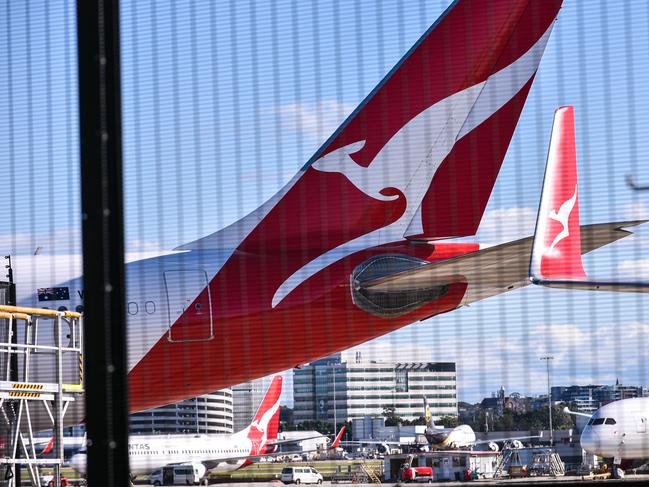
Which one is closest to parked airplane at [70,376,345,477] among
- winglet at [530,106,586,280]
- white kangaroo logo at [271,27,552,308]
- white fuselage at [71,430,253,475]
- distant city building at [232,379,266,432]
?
white fuselage at [71,430,253,475]

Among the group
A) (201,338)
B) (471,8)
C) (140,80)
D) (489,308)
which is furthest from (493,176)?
(471,8)

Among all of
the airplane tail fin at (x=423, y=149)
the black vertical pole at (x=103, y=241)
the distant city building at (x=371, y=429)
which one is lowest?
the distant city building at (x=371, y=429)

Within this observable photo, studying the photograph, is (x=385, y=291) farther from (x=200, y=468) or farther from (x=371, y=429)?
(x=200, y=468)

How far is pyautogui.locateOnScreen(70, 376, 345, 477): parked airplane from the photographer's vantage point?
12.1 feet

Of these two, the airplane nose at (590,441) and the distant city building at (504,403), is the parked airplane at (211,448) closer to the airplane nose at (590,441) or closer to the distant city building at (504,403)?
the distant city building at (504,403)

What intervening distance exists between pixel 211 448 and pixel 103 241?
33.9 ft

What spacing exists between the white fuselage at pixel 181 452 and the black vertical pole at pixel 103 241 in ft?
0.26

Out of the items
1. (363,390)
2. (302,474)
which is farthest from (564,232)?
(302,474)

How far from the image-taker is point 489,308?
2.85 m

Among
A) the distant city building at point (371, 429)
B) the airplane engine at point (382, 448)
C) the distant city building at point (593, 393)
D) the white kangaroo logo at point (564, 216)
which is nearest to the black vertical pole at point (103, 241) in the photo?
the distant city building at point (593, 393)

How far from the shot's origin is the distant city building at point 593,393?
3.07 metres

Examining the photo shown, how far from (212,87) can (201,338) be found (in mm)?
3544

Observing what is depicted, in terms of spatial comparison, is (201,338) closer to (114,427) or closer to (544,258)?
(544,258)

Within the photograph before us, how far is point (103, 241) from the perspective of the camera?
192 centimetres
